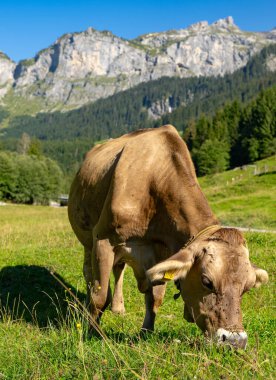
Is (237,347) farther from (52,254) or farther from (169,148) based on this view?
(52,254)

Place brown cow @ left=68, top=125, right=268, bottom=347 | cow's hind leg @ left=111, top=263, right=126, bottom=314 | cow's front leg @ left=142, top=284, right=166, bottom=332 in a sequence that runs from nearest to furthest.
Answer: brown cow @ left=68, top=125, right=268, bottom=347 → cow's front leg @ left=142, top=284, right=166, bottom=332 → cow's hind leg @ left=111, top=263, right=126, bottom=314

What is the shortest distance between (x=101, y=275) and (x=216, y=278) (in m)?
2.34

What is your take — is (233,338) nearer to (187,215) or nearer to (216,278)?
(216,278)

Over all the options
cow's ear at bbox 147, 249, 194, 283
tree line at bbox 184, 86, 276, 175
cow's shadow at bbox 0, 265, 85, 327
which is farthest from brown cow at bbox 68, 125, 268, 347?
tree line at bbox 184, 86, 276, 175

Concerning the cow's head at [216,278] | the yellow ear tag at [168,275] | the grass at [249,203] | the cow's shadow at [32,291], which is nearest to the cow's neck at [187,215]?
the cow's head at [216,278]

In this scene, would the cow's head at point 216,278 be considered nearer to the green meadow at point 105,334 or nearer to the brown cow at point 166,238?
the brown cow at point 166,238

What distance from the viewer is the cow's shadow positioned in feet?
28.4

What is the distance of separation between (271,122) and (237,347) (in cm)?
9268

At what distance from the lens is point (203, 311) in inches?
181

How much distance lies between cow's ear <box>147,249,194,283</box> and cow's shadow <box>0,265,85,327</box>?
13.3ft

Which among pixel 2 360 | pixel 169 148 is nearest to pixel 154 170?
pixel 169 148

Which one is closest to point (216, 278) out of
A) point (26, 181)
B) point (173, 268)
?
point (173, 268)

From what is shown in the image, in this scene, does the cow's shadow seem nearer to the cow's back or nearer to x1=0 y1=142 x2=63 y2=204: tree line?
the cow's back

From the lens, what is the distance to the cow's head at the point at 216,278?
430 centimetres
